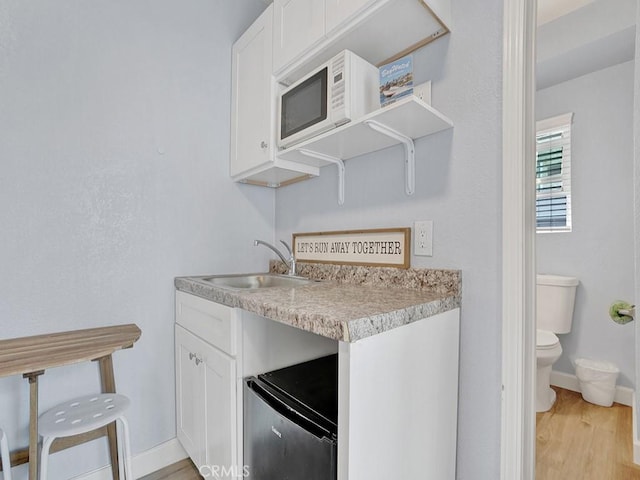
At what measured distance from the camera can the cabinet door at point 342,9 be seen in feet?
3.36

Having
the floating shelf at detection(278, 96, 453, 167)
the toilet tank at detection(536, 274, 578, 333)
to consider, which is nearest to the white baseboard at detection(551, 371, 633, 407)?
the toilet tank at detection(536, 274, 578, 333)

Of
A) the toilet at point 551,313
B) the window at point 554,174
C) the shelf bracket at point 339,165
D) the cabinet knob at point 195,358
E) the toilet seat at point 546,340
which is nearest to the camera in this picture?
the cabinet knob at point 195,358

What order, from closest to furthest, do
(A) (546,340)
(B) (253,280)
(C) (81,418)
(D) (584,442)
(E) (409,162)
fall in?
(C) (81,418)
(E) (409,162)
(D) (584,442)
(B) (253,280)
(A) (546,340)

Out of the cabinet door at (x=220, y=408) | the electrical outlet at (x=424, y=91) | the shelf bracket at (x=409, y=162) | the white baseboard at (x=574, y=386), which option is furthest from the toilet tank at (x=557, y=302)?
the cabinet door at (x=220, y=408)

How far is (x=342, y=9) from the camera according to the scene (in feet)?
3.59

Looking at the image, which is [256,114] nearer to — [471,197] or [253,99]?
[253,99]

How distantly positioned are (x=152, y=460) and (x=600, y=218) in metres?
3.27

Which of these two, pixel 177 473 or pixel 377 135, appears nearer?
pixel 377 135

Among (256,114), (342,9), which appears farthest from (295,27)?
(256,114)

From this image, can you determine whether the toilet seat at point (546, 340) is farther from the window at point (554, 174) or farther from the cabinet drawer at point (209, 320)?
the cabinet drawer at point (209, 320)

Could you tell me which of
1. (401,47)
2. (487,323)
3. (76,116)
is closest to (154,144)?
(76,116)

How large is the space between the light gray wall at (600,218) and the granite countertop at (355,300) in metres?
1.98

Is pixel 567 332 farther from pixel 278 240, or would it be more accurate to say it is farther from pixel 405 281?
pixel 278 240

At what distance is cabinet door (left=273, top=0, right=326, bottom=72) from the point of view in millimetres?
1216
